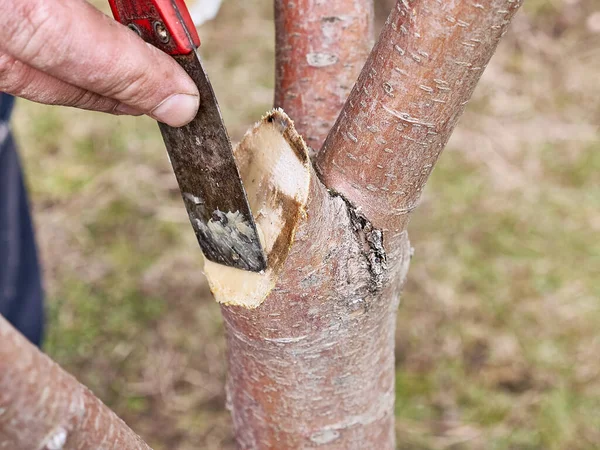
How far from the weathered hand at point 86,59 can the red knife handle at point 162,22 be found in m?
0.02

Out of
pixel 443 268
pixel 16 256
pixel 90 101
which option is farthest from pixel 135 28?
pixel 443 268

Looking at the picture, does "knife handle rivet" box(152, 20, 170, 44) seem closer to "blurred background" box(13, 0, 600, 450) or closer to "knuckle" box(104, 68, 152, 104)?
"knuckle" box(104, 68, 152, 104)

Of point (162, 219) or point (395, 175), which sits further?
point (162, 219)

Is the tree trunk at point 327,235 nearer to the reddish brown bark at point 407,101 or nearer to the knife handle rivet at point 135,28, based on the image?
the reddish brown bark at point 407,101

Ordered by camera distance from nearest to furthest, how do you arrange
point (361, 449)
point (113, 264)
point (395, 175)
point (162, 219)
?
point (395, 175) → point (361, 449) → point (113, 264) → point (162, 219)

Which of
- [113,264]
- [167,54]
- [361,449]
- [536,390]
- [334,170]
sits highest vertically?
[167,54]

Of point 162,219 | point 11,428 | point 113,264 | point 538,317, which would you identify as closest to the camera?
point 11,428

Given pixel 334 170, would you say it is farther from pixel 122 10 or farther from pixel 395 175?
pixel 122 10

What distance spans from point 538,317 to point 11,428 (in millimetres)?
2217

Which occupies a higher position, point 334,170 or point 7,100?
point 334,170

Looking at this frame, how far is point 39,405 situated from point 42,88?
567 mm

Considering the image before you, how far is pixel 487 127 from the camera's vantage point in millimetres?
3381

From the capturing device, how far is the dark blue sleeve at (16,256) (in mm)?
2336

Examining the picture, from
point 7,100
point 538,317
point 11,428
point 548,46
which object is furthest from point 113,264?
point 548,46
